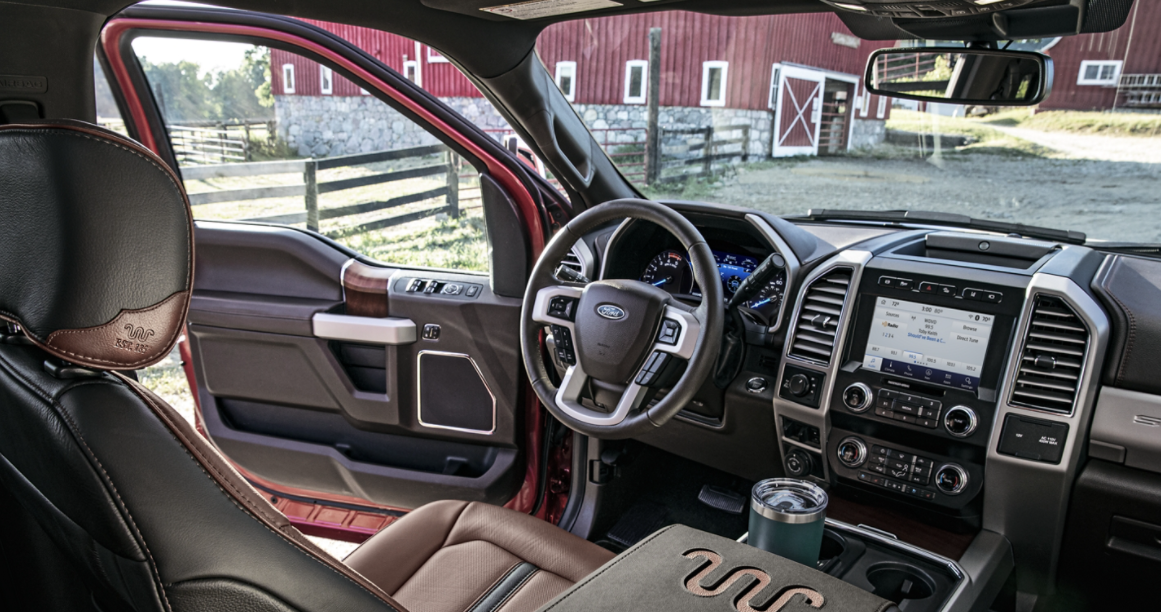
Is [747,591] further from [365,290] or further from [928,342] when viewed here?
[365,290]

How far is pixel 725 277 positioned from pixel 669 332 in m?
0.43

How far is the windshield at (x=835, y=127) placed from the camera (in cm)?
360

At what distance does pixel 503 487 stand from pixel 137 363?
1765 millimetres

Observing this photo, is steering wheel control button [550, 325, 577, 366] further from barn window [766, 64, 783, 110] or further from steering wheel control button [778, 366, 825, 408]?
barn window [766, 64, 783, 110]

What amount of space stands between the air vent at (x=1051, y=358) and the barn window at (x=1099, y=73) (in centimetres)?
250

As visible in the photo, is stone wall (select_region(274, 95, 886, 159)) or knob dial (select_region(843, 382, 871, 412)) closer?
knob dial (select_region(843, 382, 871, 412))

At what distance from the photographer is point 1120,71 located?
3.54 metres

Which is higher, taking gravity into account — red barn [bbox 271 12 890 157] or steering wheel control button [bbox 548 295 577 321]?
red barn [bbox 271 12 890 157]

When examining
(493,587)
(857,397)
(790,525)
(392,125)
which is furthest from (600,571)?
(392,125)

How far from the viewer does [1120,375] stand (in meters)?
1.58

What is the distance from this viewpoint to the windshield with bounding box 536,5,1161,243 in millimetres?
3600

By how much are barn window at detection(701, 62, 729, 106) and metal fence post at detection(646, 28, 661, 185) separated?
12.0 inches

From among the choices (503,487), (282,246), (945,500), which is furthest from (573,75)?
(945,500)

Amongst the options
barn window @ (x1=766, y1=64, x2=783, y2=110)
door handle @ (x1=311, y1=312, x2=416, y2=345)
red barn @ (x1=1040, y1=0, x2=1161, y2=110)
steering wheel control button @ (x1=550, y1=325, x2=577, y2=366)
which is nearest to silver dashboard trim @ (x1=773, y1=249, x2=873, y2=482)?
steering wheel control button @ (x1=550, y1=325, x2=577, y2=366)
